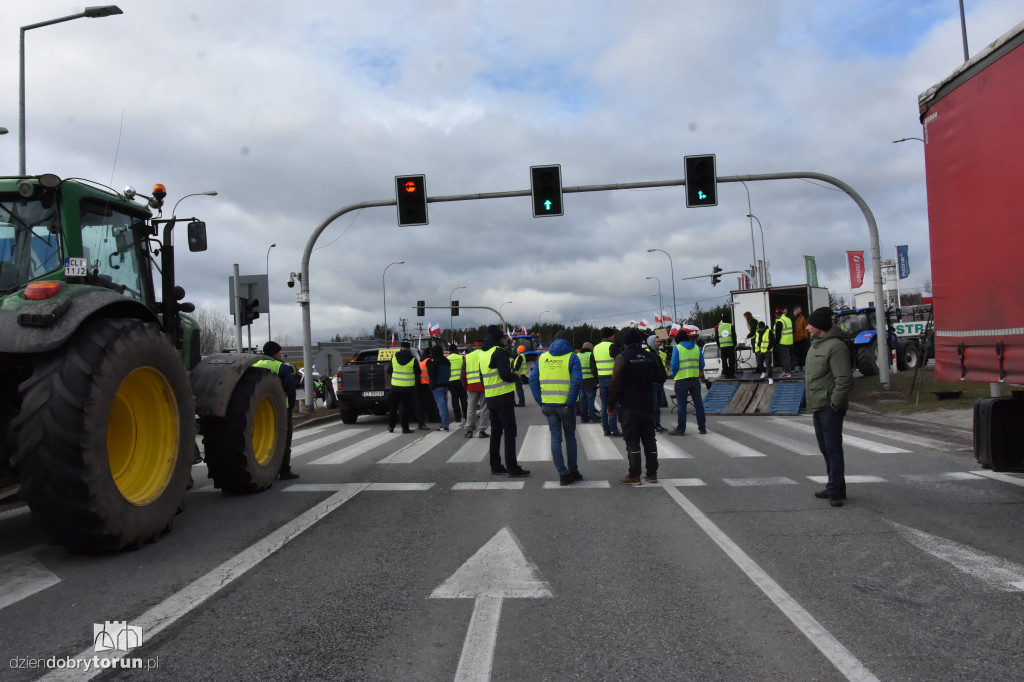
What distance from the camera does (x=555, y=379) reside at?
8930mm

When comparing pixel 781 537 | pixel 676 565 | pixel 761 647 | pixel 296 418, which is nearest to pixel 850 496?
pixel 781 537

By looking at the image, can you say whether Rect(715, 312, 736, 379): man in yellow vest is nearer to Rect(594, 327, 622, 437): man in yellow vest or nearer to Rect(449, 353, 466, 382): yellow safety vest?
Rect(594, 327, 622, 437): man in yellow vest

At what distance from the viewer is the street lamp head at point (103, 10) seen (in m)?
11.6

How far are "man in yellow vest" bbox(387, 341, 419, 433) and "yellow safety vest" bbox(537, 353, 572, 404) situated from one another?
6.00 meters

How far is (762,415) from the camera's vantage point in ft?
55.4

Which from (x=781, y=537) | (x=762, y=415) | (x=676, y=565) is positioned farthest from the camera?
(x=762, y=415)

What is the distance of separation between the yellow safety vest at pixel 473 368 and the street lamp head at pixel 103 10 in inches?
320

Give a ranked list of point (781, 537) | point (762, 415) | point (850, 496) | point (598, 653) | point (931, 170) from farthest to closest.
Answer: point (762, 415), point (850, 496), point (931, 170), point (781, 537), point (598, 653)

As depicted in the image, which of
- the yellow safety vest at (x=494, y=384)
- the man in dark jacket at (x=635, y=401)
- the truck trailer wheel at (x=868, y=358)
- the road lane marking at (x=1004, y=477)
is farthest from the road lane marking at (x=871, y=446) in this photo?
the truck trailer wheel at (x=868, y=358)

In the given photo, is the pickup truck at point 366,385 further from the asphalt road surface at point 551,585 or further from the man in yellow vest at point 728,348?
the man in yellow vest at point 728,348

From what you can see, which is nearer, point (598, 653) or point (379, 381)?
point (598, 653)

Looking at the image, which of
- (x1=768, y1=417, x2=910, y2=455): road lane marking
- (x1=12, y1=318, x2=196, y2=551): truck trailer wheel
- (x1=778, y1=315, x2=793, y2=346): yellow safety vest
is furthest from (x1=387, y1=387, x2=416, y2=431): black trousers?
(x1=778, y1=315, x2=793, y2=346): yellow safety vest

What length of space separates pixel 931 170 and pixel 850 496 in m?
3.22

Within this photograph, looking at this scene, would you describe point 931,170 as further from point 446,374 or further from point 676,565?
point 446,374
